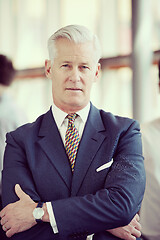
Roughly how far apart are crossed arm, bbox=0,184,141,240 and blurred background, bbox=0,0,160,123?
1984 mm

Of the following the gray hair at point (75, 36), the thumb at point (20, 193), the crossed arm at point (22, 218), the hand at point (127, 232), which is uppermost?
the gray hair at point (75, 36)

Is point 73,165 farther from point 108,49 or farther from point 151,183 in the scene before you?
point 108,49

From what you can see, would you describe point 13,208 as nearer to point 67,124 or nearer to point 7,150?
point 7,150

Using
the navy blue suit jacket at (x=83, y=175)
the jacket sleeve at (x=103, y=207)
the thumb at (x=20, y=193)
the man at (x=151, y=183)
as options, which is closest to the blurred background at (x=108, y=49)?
the man at (x=151, y=183)

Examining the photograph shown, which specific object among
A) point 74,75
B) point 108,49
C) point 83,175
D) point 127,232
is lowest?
point 127,232

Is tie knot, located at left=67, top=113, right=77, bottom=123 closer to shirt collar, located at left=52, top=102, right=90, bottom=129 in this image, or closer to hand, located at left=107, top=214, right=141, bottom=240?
shirt collar, located at left=52, top=102, right=90, bottom=129

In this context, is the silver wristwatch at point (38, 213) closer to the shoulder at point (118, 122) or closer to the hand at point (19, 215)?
the hand at point (19, 215)

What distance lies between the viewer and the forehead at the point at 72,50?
5.69 ft

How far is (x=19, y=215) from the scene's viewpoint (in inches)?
65.9

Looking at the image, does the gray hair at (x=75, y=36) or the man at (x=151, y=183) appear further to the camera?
the man at (x=151, y=183)

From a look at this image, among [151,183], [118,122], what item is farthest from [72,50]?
[151,183]

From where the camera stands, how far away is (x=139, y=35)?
12.2ft

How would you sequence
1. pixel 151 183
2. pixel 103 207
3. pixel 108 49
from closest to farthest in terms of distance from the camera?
pixel 103 207
pixel 151 183
pixel 108 49

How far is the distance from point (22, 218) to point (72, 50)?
2.76 feet
